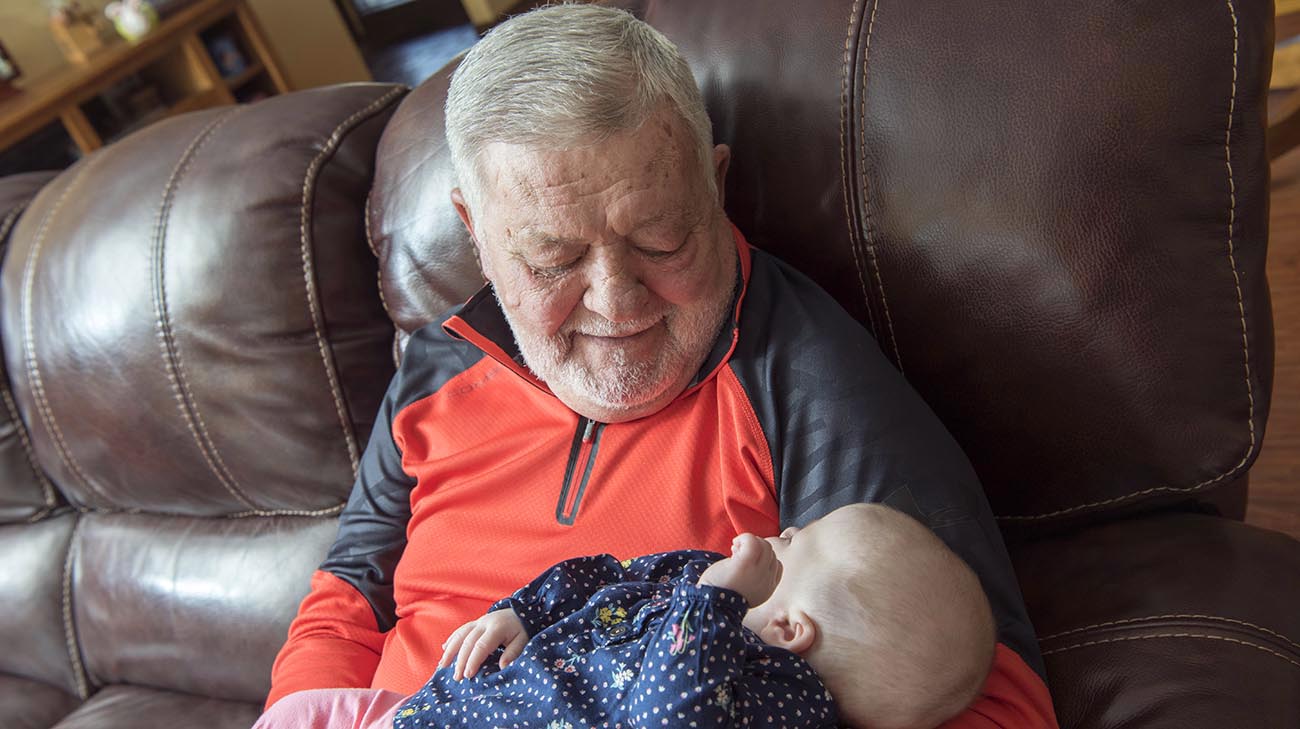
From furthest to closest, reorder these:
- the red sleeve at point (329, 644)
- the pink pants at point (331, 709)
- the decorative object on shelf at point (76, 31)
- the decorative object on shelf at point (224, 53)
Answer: the decorative object on shelf at point (224, 53) → the decorative object on shelf at point (76, 31) → the red sleeve at point (329, 644) → the pink pants at point (331, 709)

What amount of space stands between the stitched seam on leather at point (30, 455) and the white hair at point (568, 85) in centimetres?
137

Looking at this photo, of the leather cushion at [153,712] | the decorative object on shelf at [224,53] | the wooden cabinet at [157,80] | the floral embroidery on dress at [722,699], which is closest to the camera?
the floral embroidery on dress at [722,699]

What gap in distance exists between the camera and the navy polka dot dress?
846 mm

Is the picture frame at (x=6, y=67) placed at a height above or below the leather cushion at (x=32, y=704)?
above

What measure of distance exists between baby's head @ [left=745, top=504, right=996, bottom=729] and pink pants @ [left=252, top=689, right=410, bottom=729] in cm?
53

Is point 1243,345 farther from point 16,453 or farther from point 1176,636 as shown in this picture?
point 16,453

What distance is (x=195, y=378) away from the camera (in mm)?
1691

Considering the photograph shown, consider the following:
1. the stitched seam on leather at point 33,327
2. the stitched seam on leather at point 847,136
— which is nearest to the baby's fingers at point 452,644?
the stitched seam on leather at point 847,136

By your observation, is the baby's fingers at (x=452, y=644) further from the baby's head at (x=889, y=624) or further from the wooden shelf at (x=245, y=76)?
the wooden shelf at (x=245, y=76)

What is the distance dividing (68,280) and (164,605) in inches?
26.5

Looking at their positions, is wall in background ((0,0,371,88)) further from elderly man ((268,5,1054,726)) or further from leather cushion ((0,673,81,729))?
elderly man ((268,5,1054,726))

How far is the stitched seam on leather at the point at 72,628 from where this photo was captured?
1.99 metres

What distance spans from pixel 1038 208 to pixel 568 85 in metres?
0.54

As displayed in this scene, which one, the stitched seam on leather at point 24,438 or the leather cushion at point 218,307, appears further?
the stitched seam on leather at point 24,438
